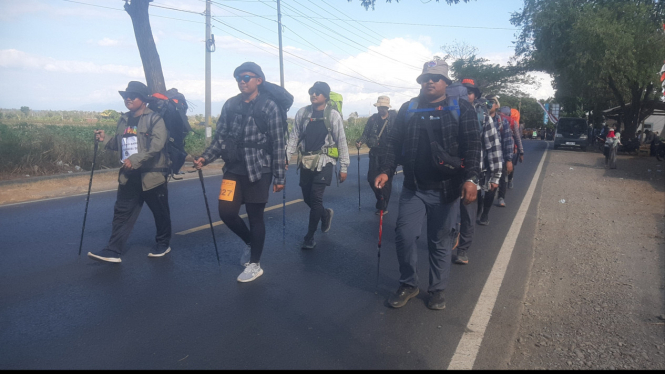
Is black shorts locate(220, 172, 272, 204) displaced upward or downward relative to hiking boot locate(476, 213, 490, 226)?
upward

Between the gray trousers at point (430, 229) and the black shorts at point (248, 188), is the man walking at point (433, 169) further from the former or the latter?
the black shorts at point (248, 188)

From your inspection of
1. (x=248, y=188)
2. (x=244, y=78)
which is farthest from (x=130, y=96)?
(x=248, y=188)

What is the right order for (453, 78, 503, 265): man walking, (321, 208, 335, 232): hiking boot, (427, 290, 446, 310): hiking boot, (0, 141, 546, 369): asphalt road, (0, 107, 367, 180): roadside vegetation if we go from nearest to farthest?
(0, 141, 546, 369): asphalt road < (427, 290, 446, 310): hiking boot < (453, 78, 503, 265): man walking < (321, 208, 335, 232): hiking boot < (0, 107, 367, 180): roadside vegetation

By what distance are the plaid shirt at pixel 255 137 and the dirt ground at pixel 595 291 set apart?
2581 mm

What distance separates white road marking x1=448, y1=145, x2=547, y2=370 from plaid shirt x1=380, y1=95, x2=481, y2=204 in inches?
39.2

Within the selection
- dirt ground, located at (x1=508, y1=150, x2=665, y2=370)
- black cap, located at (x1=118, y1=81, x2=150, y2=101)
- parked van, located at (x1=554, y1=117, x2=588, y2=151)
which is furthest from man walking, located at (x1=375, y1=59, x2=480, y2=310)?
parked van, located at (x1=554, y1=117, x2=588, y2=151)

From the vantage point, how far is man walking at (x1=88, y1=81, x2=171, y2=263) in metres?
5.32

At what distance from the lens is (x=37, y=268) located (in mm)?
5246

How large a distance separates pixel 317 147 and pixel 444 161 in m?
2.30

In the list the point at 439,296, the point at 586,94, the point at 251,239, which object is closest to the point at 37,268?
the point at 251,239

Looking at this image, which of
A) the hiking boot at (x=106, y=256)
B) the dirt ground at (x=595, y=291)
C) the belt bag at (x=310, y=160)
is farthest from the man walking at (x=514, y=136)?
the hiking boot at (x=106, y=256)

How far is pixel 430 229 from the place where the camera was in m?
4.33

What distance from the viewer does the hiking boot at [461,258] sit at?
579 centimetres

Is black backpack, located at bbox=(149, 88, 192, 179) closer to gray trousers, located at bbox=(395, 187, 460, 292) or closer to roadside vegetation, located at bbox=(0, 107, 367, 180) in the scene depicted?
A: gray trousers, located at bbox=(395, 187, 460, 292)
